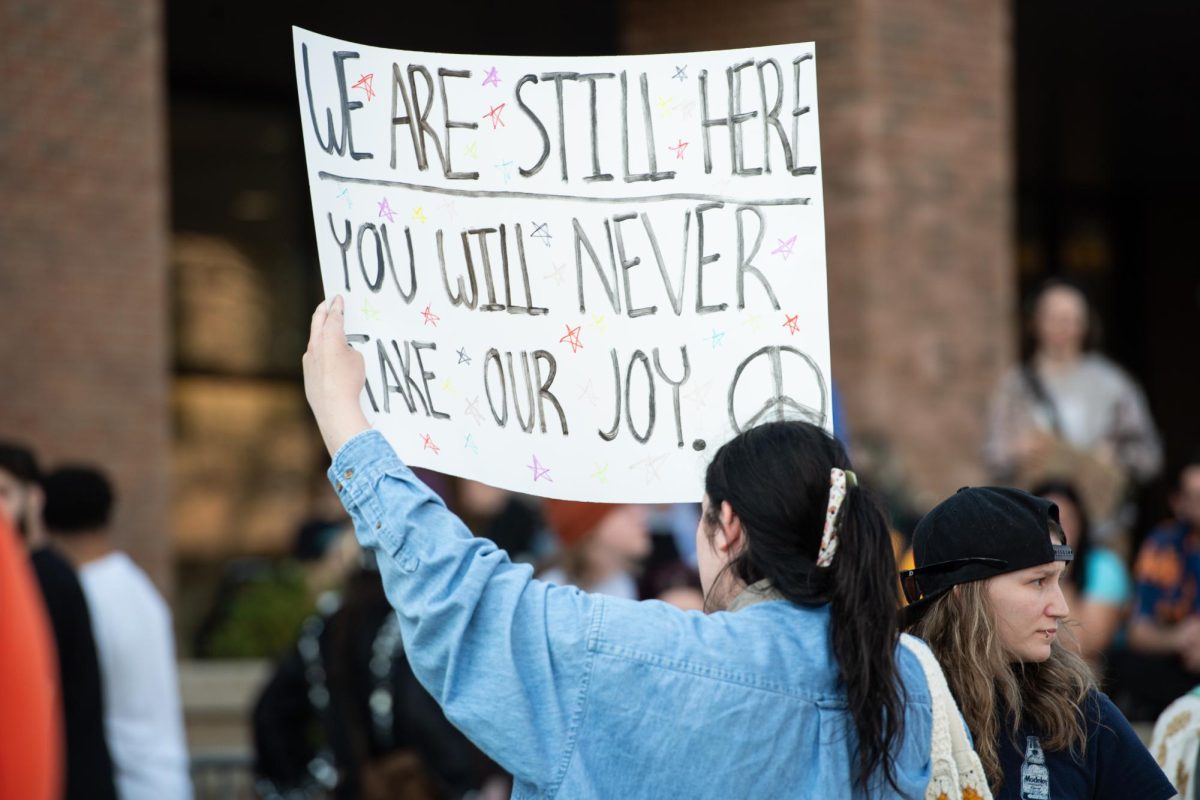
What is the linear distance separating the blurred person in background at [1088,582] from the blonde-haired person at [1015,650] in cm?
232

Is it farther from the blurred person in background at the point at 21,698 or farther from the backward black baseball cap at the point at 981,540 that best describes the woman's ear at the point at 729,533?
the blurred person in background at the point at 21,698

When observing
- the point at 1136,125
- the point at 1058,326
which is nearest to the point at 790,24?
the point at 1058,326

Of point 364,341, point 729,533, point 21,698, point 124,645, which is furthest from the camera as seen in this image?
point 124,645

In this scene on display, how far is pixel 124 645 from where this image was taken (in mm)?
5367

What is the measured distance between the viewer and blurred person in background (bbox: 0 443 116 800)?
467 centimetres

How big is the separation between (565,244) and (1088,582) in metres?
3.77

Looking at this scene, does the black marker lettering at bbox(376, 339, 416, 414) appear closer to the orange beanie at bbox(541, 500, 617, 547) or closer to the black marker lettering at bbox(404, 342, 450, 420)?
the black marker lettering at bbox(404, 342, 450, 420)

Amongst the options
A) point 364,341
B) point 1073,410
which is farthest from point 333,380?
point 1073,410

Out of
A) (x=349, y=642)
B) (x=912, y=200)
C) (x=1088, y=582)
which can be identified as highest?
(x=912, y=200)

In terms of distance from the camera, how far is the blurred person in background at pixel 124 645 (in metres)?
5.38

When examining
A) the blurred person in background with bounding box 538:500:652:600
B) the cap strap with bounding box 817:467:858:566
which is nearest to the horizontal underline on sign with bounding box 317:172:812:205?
the cap strap with bounding box 817:467:858:566

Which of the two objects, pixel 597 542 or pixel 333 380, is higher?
pixel 333 380

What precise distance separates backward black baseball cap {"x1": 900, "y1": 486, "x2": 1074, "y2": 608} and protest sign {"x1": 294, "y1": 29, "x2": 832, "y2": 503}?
0.35 m

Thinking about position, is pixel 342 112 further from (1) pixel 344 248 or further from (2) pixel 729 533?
(2) pixel 729 533
